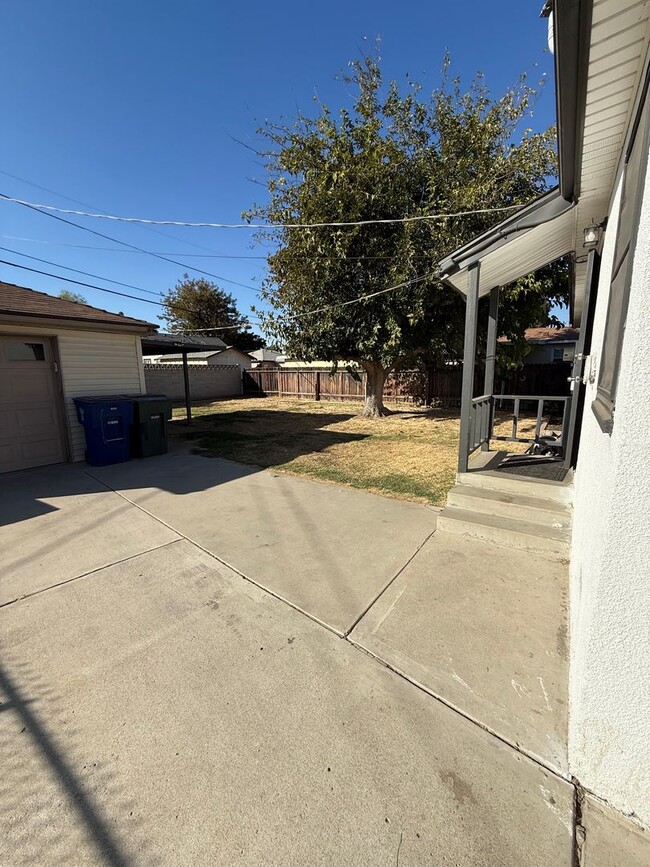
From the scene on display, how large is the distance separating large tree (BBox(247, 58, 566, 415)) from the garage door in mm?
6379

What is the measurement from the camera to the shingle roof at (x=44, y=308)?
232 inches

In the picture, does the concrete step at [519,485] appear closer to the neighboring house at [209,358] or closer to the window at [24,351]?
the window at [24,351]

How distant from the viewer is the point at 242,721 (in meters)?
1.75

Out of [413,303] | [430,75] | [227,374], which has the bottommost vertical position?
[227,374]

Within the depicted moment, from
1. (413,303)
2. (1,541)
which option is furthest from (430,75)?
(1,541)

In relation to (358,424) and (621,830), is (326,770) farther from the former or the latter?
(358,424)

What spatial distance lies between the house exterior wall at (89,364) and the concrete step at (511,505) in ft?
22.1

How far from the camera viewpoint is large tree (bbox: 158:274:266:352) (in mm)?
33259

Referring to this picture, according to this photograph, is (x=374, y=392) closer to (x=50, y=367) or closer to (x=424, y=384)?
(x=424, y=384)

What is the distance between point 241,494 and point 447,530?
2.75 meters

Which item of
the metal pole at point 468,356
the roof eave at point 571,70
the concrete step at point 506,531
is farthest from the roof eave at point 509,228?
the concrete step at point 506,531

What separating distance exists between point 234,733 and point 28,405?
6.86 meters

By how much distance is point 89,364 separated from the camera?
6898 mm

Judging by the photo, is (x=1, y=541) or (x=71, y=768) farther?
(x=1, y=541)
